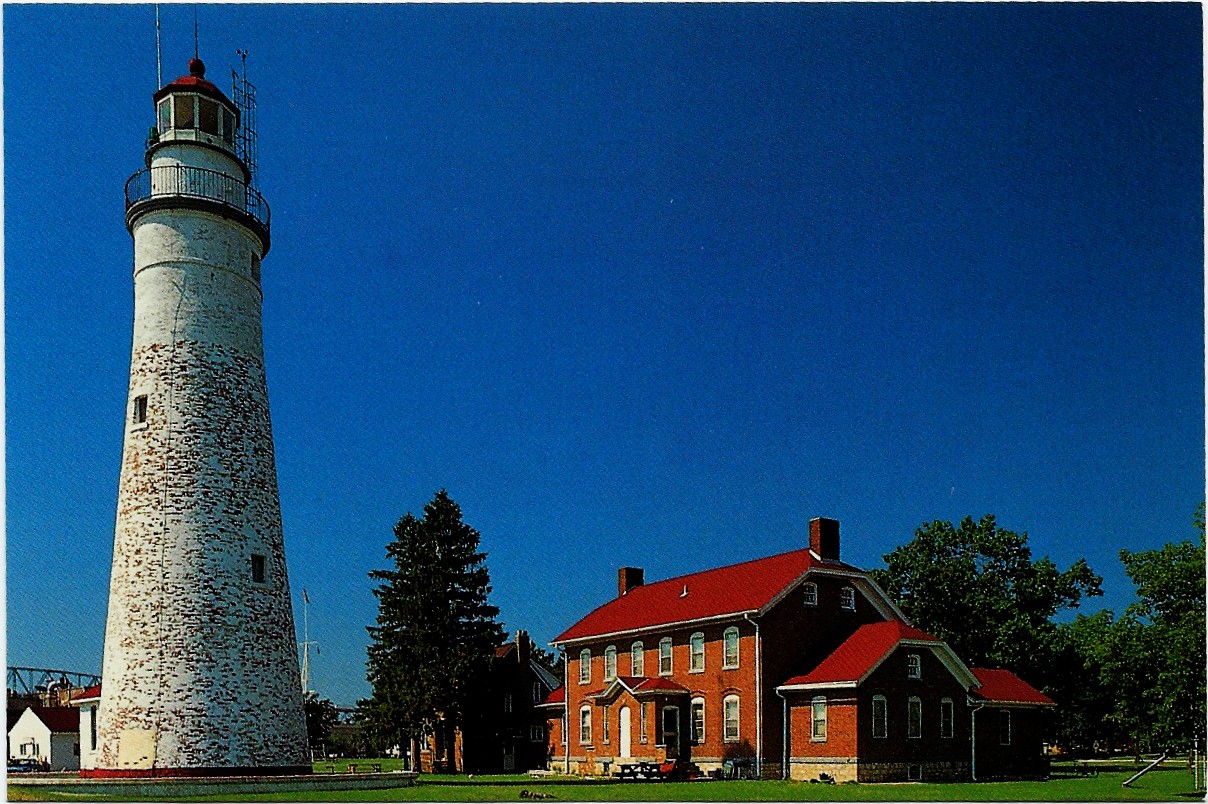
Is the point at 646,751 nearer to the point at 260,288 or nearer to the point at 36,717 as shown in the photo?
the point at 260,288

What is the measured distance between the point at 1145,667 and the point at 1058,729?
46.5ft

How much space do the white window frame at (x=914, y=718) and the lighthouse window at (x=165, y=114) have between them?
57.5 ft

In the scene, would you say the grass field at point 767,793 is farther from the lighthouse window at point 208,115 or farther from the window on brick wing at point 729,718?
the lighthouse window at point 208,115

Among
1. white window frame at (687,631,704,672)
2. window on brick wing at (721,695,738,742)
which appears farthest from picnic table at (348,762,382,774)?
window on brick wing at (721,695,738,742)

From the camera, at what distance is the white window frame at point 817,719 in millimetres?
23766

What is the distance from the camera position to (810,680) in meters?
24.2

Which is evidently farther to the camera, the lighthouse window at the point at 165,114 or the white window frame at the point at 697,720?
the white window frame at the point at 697,720

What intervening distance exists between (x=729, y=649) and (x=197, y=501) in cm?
1205

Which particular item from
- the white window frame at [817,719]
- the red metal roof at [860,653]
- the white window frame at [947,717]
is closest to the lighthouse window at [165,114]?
the red metal roof at [860,653]

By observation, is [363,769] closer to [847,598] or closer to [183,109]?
[847,598]

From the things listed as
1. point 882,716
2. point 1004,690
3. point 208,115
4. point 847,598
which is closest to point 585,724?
point 847,598

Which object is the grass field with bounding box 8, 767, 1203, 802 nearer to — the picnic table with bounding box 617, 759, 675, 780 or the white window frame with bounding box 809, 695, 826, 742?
the picnic table with bounding box 617, 759, 675, 780

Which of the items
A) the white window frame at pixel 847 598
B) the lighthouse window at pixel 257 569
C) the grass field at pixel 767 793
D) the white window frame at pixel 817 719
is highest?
the lighthouse window at pixel 257 569

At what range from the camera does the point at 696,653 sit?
1047 inches
